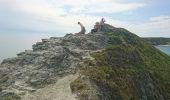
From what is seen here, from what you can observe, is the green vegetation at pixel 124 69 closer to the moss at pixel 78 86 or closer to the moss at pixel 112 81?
the moss at pixel 112 81

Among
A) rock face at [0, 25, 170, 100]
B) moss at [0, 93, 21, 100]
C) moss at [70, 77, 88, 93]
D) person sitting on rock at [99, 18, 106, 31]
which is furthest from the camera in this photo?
person sitting on rock at [99, 18, 106, 31]

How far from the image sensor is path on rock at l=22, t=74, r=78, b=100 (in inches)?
1272

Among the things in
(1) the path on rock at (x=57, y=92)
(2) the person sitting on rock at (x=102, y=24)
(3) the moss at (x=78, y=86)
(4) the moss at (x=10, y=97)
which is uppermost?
(2) the person sitting on rock at (x=102, y=24)

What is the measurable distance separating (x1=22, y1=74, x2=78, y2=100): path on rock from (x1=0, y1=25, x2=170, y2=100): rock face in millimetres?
102

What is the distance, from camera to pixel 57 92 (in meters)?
33.5

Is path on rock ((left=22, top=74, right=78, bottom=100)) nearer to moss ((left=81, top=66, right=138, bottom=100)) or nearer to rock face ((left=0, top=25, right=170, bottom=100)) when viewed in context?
rock face ((left=0, top=25, right=170, bottom=100))

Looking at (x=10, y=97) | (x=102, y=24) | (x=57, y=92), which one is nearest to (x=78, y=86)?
(x=57, y=92)

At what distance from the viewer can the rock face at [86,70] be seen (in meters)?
34.2

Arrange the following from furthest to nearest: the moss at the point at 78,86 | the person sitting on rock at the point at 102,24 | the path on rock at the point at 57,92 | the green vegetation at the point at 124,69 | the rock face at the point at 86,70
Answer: the person sitting on rock at the point at 102,24 < the green vegetation at the point at 124,69 < the rock face at the point at 86,70 < the moss at the point at 78,86 < the path on rock at the point at 57,92

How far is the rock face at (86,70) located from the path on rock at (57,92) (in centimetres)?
10

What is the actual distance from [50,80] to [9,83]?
422 centimetres

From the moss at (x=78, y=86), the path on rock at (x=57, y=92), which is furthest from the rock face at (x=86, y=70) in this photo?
the path on rock at (x=57, y=92)

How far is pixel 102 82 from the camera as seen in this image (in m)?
34.8

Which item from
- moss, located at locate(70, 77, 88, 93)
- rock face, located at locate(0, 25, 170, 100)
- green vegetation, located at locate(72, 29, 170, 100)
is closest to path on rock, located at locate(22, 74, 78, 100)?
rock face, located at locate(0, 25, 170, 100)
